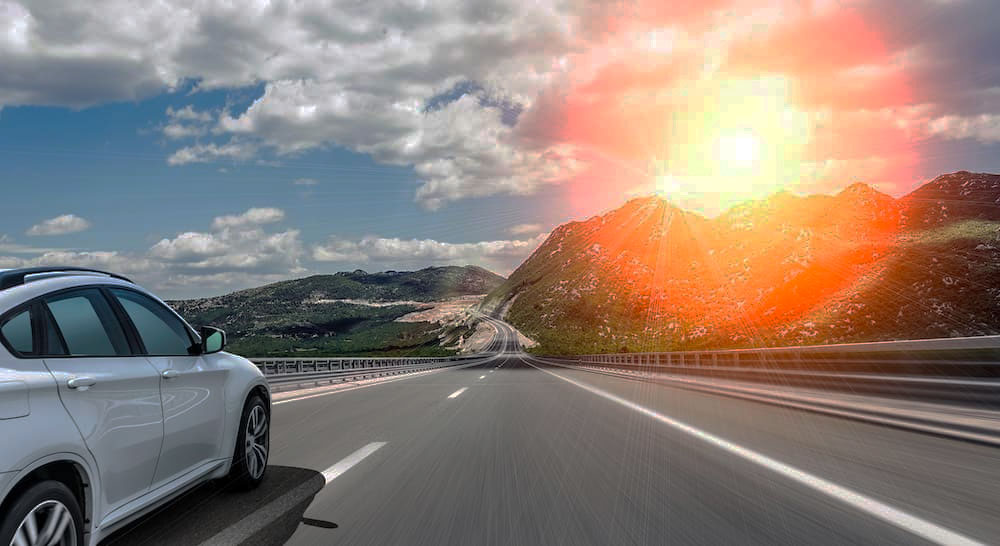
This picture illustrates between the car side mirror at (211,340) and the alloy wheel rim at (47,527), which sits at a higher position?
the car side mirror at (211,340)

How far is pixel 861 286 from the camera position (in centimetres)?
10425

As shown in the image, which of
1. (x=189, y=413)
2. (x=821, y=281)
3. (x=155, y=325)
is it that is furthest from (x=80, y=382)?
(x=821, y=281)

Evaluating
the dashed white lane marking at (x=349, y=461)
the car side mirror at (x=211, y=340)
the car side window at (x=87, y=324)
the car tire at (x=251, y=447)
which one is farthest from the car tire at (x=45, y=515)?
the dashed white lane marking at (x=349, y=461)

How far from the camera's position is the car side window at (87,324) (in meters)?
3.59

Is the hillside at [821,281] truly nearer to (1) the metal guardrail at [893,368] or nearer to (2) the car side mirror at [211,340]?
(1) the metal guardrail at [893,368]

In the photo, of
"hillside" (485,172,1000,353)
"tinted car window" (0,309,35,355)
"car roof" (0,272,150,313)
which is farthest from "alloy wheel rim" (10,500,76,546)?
"hillside" (485,172,1000,353)

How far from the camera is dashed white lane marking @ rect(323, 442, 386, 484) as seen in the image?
248 inches

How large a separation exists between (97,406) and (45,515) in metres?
0.63

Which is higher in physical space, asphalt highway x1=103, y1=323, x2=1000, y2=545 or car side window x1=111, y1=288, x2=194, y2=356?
car side window x1=111, y1=288, x2=194, y2=356

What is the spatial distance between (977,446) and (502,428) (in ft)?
19.3

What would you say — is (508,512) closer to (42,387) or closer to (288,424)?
(42,387)

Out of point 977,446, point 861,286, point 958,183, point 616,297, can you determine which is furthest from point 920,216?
point 977,446

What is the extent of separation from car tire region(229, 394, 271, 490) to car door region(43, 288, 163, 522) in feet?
4.59

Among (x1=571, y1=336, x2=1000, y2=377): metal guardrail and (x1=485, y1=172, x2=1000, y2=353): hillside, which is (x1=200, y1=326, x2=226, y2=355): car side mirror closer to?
(x1=571, y1=336, x2=1000, y2=377): metal guardrail
